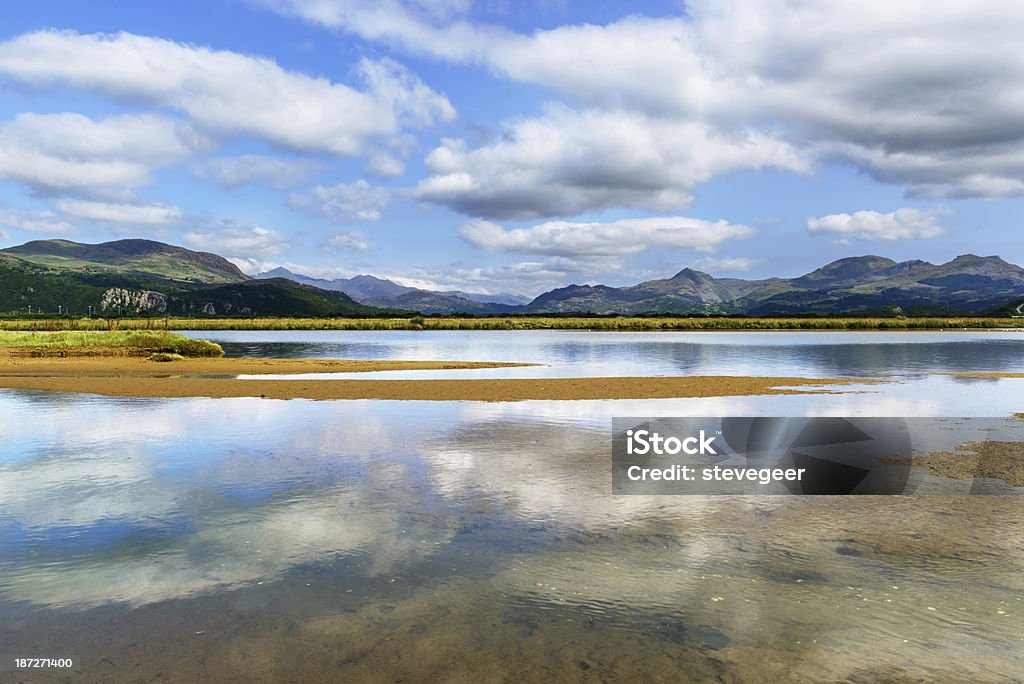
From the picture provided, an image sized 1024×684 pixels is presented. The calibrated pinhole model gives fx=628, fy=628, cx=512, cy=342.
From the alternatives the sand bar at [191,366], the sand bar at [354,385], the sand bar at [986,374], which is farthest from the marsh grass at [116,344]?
the sand bar at [986,374]

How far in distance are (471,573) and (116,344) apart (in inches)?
2940

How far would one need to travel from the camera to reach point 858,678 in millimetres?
7652

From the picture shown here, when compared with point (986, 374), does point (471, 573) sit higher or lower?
higher

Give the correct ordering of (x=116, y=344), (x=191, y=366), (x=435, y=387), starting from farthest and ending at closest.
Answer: (x=116, y=344) < (x=191, y=366) < (x=435, y=387)

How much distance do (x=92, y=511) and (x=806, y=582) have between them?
1533 centimetres

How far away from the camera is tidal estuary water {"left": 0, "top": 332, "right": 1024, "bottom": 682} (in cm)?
812

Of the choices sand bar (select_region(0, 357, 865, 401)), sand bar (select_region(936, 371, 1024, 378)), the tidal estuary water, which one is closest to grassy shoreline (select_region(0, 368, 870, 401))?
sand bar (select_region(0, 357, 865, 401))

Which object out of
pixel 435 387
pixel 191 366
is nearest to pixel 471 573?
pixel 435 387

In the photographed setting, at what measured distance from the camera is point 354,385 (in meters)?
43.8

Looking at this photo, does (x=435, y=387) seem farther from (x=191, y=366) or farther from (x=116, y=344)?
(x=116, y=344)

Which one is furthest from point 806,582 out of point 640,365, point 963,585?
point 640,365

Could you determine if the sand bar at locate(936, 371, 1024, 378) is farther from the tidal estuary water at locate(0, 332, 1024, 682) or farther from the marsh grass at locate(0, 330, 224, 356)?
the marsh grass at locate(0, 330, 224, 356)

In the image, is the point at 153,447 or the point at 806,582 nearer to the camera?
the point at 806,582

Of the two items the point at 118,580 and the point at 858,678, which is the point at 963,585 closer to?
the point at 858,678
